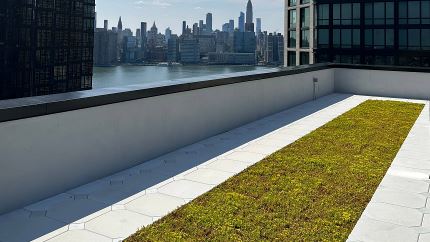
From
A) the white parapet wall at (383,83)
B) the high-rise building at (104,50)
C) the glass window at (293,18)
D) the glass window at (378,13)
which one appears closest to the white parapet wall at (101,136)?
the white parapet wall at (383,83)

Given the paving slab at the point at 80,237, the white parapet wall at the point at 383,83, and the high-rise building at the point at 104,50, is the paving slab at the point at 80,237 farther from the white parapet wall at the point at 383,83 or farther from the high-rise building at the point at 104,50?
the high-rise building at the point at 104,50

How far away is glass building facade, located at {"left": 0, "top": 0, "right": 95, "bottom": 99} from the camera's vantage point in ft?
221

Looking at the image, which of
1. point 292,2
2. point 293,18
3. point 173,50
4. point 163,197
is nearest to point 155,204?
point 163,197

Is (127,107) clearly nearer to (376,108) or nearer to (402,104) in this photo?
(376,108)

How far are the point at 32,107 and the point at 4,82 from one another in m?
73.0

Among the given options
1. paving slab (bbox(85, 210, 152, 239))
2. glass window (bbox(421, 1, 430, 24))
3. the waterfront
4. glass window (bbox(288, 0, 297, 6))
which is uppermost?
glass window (bbox(288, 0, 297, 6))

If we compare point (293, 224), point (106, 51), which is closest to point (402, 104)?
point (293, 224)

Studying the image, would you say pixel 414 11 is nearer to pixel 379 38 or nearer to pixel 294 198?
pixel 379 38

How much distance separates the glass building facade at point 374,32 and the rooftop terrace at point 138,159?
45.2 meters

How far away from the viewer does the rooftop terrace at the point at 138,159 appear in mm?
Answer: 4762

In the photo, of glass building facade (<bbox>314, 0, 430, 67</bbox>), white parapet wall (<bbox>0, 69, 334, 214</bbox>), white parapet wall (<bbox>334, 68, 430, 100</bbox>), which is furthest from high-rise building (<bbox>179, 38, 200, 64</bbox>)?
white parapet wall (<bbox>0, 69, 334, 214</bbox>)

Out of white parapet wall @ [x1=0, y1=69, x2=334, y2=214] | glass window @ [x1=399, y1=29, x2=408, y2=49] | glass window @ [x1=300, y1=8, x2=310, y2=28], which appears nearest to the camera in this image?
white parapet wall @ [x1=0, y1=69, x2=334, y2=214]

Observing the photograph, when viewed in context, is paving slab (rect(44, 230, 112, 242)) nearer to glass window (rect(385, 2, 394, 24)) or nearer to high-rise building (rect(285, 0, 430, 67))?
high-rise building (rect(285, 0, 430, 67))

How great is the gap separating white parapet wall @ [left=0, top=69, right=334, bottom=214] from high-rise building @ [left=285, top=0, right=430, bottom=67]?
4708 cm
